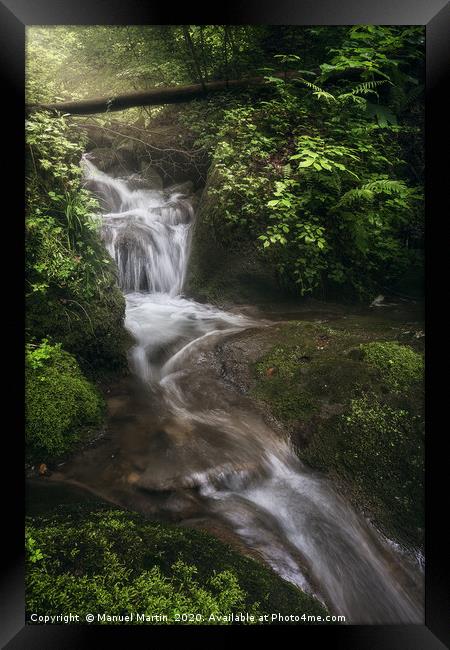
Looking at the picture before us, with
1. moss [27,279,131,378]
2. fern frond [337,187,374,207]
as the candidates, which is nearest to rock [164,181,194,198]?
moss [27,279,131,378]

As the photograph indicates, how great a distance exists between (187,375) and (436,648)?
1.98 m

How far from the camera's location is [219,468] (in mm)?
1982

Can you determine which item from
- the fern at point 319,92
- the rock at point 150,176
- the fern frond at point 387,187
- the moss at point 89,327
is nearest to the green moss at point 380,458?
the fern frond at point 387,187

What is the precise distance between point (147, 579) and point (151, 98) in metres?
2.84

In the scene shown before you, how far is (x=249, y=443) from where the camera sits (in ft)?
6.97

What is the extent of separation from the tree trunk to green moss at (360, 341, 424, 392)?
6.11 feet

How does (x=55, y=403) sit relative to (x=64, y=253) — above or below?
below

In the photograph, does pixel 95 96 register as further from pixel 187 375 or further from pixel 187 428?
pixel 187 428

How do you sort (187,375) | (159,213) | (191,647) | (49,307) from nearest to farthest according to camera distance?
1. (191,647)
2. (49,307)
3. (187,375)
4. (159,213)

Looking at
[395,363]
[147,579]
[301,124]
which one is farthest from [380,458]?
[301,124]

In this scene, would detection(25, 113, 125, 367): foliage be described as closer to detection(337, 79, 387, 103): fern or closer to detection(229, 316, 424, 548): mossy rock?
detection(229, 316, 424, 548): mossy rock

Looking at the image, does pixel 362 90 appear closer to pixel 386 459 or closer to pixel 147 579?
pixel 386 459

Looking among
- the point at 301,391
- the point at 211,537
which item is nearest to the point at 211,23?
the point at 301,391

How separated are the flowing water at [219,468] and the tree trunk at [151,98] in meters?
0.32
